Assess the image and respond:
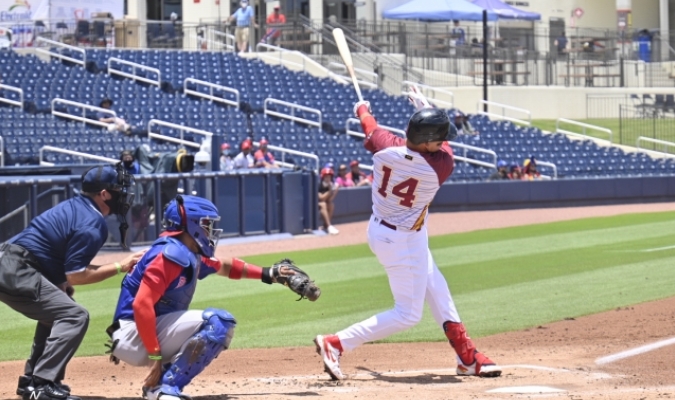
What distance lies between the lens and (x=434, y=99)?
3475 cm

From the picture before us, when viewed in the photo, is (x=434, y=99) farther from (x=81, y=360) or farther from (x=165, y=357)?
(x=165, y=357)

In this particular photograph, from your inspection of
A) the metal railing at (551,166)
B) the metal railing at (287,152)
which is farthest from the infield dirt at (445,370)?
the metal railing at (551,166)

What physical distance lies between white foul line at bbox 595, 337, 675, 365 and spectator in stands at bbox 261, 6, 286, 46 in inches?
1061

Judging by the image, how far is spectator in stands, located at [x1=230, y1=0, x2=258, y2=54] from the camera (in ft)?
108

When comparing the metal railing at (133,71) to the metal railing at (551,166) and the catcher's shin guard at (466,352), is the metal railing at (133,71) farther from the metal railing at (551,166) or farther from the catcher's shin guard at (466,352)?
the catcher's shin guard at (466,352)

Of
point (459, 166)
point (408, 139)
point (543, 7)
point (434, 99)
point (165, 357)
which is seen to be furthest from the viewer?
point (543, 7)

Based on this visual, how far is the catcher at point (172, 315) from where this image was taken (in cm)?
596

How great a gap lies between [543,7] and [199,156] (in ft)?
95.5

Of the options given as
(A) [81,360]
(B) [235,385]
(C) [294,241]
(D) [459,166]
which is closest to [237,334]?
(A) [81,360]

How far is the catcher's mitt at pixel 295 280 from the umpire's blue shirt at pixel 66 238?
1.06 meters

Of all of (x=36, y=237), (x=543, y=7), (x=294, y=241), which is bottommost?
(x=294, y=241)

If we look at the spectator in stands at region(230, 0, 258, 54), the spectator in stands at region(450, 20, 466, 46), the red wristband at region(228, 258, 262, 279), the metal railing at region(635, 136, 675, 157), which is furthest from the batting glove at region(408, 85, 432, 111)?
the spectator in stands at region(450, 20, 466, 46)

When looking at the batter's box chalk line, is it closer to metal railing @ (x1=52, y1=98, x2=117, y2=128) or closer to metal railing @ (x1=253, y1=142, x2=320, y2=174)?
metal railing @ (x1=253, y1=142, x2=320, y2=174)

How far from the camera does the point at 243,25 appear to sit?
109 feet
